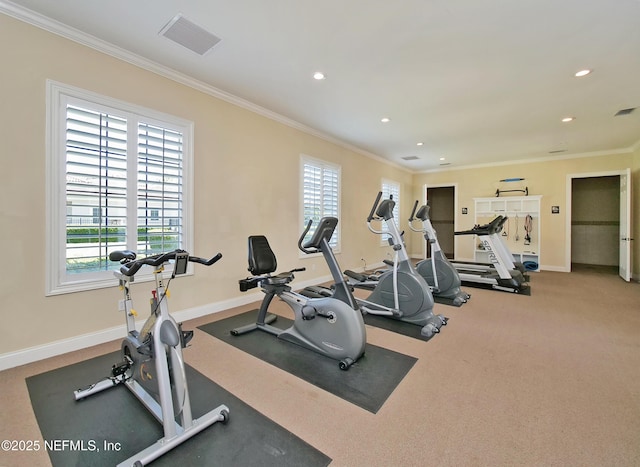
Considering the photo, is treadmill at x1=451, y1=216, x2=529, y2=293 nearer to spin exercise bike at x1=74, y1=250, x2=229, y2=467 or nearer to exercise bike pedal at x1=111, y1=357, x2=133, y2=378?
spin exercise bike at x1=74, y1=250, x2=229, y2=467

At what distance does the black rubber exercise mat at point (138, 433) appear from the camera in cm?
143

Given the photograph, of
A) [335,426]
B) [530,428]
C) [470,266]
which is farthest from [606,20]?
[470,266]

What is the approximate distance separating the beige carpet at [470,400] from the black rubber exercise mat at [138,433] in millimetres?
76

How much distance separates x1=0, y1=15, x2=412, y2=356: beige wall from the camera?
2299mm

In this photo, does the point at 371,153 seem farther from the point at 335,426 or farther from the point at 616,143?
the point at 335,426

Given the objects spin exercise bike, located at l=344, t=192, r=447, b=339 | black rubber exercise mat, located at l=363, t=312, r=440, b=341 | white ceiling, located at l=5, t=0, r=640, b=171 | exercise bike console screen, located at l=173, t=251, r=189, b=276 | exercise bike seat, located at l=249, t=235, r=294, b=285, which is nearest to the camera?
exercise bike console screen, located at l=173, t=251, r=189, b=276

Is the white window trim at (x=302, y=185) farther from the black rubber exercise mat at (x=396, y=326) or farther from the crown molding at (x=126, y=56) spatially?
the black rubber exercise mat at (x=396, y=326)

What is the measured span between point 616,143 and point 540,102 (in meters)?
3.63

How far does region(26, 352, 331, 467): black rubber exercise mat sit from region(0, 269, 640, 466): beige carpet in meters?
0.08

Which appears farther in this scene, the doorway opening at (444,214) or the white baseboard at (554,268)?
the doorway opening at (444,214)

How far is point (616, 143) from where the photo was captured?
5820 millimetres

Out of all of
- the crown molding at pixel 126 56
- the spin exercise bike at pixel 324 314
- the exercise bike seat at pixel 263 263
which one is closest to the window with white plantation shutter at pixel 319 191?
the crown molding at pixel 126 56

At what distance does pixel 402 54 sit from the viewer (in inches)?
110

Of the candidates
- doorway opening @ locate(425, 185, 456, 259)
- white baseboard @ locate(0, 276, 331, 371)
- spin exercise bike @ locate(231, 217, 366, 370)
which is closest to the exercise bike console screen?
spin exercise bike @ locate(231, 217, 366, 370)
